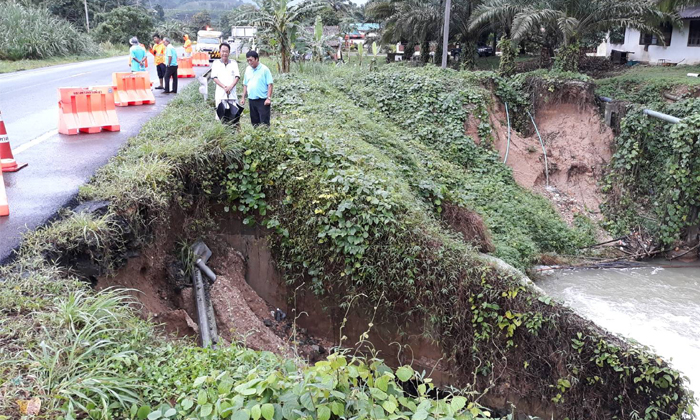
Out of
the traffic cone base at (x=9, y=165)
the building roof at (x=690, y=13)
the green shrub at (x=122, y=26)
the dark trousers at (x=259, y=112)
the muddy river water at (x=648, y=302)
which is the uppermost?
the green shrub at (x=122, y=26)

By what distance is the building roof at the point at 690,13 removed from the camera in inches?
878

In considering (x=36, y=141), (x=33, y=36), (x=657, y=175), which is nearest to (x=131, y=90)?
(x=36, y=141)

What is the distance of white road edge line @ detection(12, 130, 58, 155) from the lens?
8616mm

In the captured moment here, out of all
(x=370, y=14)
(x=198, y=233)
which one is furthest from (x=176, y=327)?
(x=370, y=14)

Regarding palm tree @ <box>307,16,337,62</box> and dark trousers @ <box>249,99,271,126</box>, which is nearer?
dark trousers @ <box>249,99,271,126</box>

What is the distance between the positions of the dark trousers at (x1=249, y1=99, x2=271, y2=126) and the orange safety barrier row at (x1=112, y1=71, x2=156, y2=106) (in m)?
4.86

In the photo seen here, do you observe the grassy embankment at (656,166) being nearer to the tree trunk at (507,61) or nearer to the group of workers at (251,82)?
the tree trunk at (507,61)

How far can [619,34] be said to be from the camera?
29.8 meters

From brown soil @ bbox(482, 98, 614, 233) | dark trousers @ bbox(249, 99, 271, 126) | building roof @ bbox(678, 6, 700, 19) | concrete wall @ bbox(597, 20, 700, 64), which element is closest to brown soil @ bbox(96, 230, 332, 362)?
dark trousers @ bbox(249, 99, 271, 126)

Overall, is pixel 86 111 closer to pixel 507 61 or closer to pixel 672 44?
pixel 507 61

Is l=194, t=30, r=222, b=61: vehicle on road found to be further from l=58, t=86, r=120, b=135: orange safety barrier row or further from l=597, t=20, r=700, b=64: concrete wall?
l=597, t=20, r=700, b=64: concrete wall

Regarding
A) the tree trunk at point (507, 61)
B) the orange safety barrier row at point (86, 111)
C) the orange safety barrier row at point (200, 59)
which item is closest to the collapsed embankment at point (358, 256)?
the orange safety barrier row at point (86, 111)

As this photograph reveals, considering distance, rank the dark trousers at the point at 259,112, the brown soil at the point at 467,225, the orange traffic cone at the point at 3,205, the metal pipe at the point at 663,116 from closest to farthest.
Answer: the orange traffic cone at the point at 3,205, the dark trousers at the point at 259,112, the brown soil at the point at 467,225, the metal pipe at the point at 663,116

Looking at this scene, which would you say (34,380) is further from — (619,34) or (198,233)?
(619,34)
